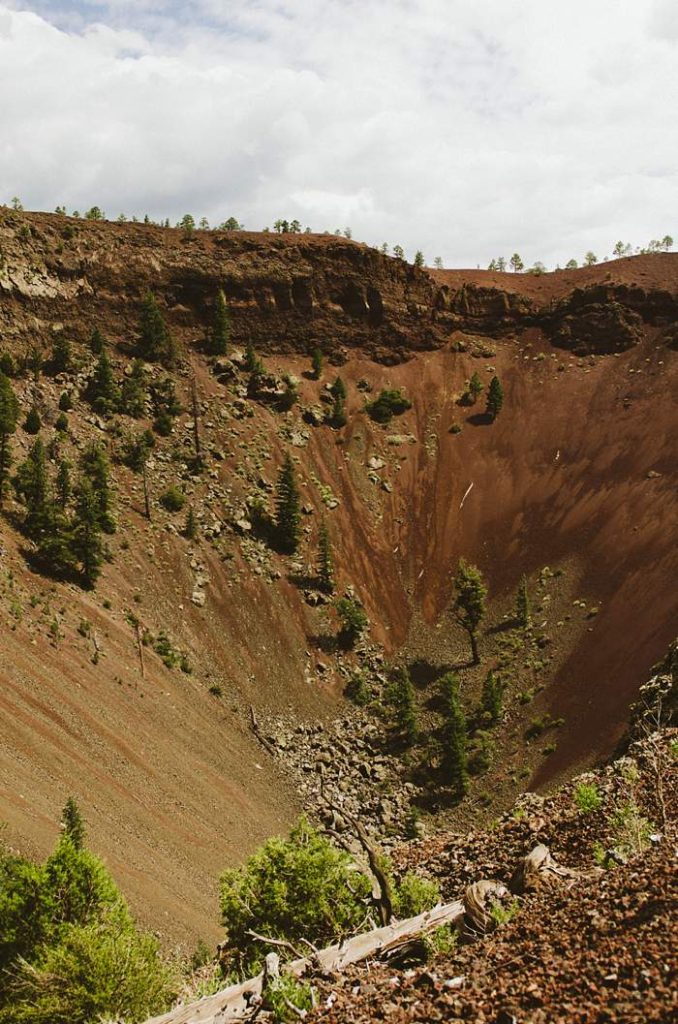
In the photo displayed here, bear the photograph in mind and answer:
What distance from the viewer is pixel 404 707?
55.2 meters

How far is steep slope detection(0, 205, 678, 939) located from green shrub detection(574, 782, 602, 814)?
78.0 ft

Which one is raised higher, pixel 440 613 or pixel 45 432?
pixel 45 432

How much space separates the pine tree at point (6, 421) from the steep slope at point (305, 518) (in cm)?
288

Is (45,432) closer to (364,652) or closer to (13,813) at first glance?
(364,652)

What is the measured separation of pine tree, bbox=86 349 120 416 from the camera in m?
70.1

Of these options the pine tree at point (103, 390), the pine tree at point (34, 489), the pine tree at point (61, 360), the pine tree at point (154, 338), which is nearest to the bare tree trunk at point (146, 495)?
the pine tree at point (103, 390)

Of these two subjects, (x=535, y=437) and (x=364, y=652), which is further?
(x=535, y=437)

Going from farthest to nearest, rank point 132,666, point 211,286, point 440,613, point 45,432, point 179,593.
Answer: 1. point 211,286
2. point 440,613
3. point 45,432
4. point 179,593
5. point 132,666

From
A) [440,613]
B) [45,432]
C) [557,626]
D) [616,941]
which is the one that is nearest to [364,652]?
[440,613]

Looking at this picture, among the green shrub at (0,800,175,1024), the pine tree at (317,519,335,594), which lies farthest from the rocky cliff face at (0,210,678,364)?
the green shrub at (0,800,175,1024)

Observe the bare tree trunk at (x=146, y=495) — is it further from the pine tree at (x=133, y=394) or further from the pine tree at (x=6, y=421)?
the pine tree at (x=6, y=421)

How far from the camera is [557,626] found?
200 feet

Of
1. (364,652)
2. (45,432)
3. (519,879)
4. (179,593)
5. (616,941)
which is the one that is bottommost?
(364,652)

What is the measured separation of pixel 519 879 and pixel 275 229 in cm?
9311
